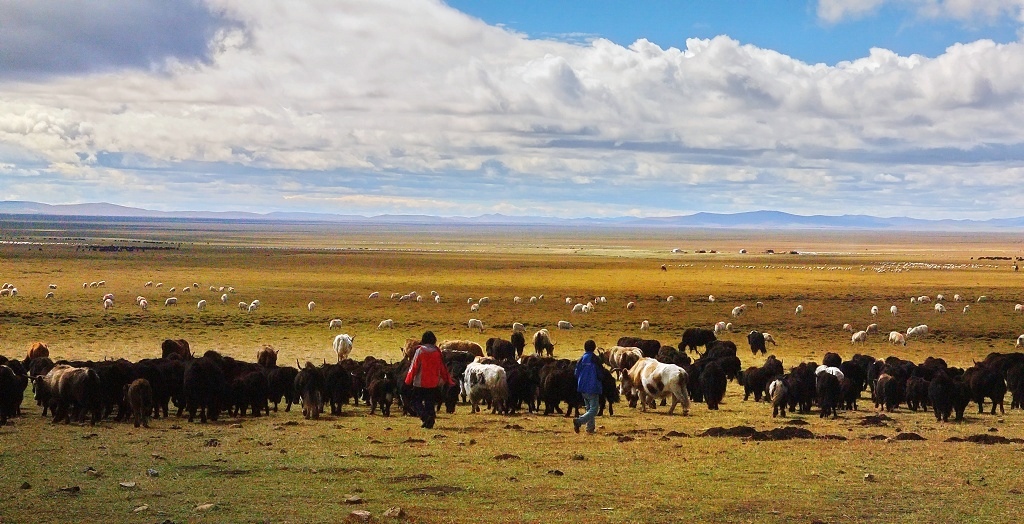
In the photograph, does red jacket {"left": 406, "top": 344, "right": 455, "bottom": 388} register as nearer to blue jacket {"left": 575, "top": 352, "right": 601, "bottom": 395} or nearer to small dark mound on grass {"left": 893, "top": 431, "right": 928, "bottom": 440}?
blue jacket {"left": 575, "top": 352, "right": 601, "bottom": 395}

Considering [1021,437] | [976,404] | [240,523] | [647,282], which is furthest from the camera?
[647,282]

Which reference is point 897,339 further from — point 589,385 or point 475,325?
point 589,385

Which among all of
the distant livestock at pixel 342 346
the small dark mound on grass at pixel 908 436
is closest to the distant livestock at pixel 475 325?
the distant livestock at pixel 342 346

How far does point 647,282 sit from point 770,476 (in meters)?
65.5

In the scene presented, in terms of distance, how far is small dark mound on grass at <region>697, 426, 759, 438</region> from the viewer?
655 inches

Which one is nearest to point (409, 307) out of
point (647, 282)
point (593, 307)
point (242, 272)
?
point (593, 307)

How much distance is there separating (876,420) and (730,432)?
4.09 metres

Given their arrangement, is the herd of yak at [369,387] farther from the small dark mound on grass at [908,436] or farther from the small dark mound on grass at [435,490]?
the small dark mound on grass at [435,490]

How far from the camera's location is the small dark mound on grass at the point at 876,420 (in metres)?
18.7

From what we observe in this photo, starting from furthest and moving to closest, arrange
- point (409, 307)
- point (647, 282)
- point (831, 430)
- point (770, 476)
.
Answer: point (647, 282) < point (409, 307) < point (831, 430) < point (770, 476)

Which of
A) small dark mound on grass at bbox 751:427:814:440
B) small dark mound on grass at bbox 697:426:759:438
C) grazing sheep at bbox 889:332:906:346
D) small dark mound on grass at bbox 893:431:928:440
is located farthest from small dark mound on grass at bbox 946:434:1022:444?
grazing sheep at bbox 889:332:906:346

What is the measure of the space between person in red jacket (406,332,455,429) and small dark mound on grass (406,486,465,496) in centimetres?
518

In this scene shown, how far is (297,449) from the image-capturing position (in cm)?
1464

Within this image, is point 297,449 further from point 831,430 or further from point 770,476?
point 831,430
